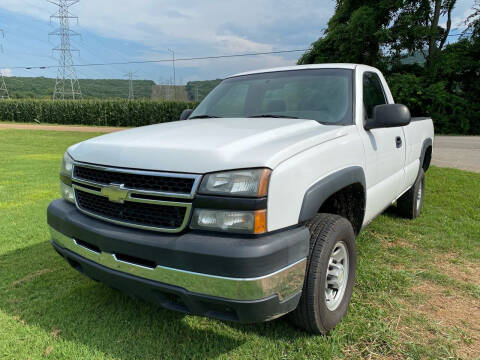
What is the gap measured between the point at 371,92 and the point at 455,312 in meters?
2.01

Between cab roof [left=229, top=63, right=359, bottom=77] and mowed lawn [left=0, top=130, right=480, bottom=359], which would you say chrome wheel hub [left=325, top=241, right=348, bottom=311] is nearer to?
mowed lawn [left=0, top=130, right=480, bottom=359]

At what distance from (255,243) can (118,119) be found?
1418 inches

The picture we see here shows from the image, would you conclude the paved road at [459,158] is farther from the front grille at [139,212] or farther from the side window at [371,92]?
the front grille at [139,212]

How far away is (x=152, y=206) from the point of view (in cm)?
186

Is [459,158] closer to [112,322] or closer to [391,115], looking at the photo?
[391,115]

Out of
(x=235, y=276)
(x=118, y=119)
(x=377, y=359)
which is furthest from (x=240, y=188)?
(x=118, y=119)

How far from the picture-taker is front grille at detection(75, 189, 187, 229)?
1.82 m

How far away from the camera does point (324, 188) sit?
2.02m

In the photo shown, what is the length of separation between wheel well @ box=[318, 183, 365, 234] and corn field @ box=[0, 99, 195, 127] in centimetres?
3040

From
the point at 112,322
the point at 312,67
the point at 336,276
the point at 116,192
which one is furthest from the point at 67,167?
the point at 312,67

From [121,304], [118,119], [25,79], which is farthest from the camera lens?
[25,79]

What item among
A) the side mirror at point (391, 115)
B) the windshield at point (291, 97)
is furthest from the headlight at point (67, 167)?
the side mirror at point (391, 115)

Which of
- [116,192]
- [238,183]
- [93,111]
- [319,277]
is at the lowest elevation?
[319,277]

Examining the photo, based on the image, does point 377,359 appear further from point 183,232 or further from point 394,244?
point 394,244
